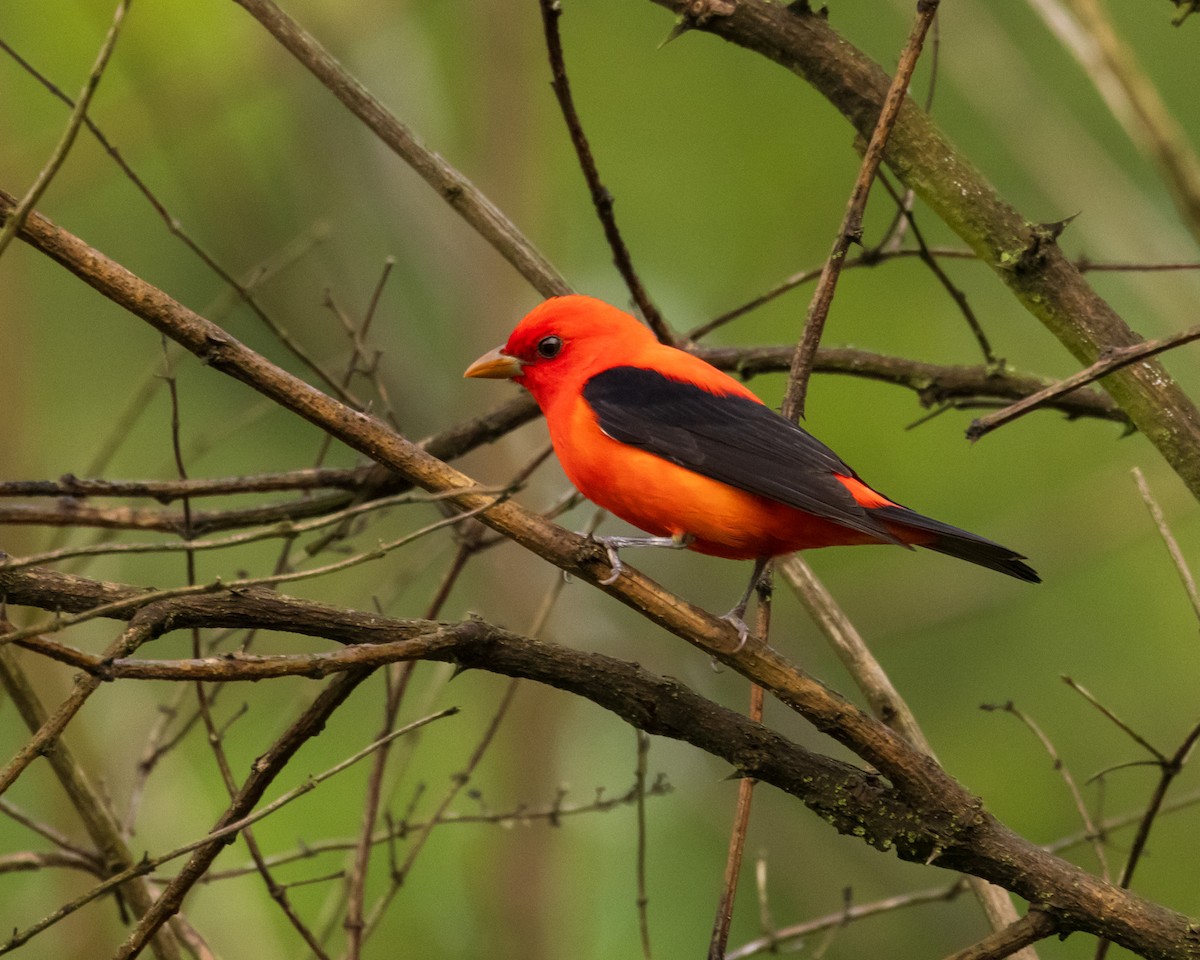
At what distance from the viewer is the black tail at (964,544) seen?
3.64 m

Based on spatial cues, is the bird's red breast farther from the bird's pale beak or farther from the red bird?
the bird's pale beak

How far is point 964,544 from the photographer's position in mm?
3740

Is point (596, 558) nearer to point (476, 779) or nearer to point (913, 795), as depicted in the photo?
point (913, 795)

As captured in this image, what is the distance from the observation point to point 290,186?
10922 mm

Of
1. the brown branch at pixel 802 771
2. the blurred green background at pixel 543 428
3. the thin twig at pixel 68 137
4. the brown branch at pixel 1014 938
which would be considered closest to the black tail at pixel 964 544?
the brown branch at pixel 802 771

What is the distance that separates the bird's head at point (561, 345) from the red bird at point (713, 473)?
0.17 meters

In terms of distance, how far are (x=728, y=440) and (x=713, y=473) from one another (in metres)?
0.16

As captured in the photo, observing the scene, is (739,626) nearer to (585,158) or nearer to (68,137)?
(585,158)

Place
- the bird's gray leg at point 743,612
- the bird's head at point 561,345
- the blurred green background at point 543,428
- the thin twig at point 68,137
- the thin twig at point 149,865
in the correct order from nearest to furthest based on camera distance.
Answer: the thin twig at point 68,137
the thin twig at point 149,865
the bird's gray leg at point 743,612
the bird's head at point 561,345
the blurred green background at point 543,428

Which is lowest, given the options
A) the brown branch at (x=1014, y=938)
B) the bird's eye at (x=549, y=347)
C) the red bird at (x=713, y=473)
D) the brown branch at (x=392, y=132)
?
the brown branch at (x=1014, y=938)

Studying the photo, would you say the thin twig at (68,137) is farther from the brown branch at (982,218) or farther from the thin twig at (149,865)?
the brown branch at (982,218)

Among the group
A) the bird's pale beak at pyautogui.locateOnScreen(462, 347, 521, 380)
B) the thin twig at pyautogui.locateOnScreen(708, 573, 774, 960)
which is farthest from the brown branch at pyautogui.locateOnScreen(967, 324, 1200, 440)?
the bird's pale beak at pyautogui.locateOnScreen(462, 347, 521, 380)

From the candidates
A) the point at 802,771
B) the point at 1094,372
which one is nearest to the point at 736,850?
the point at 802,771

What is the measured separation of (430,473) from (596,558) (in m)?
0.40
